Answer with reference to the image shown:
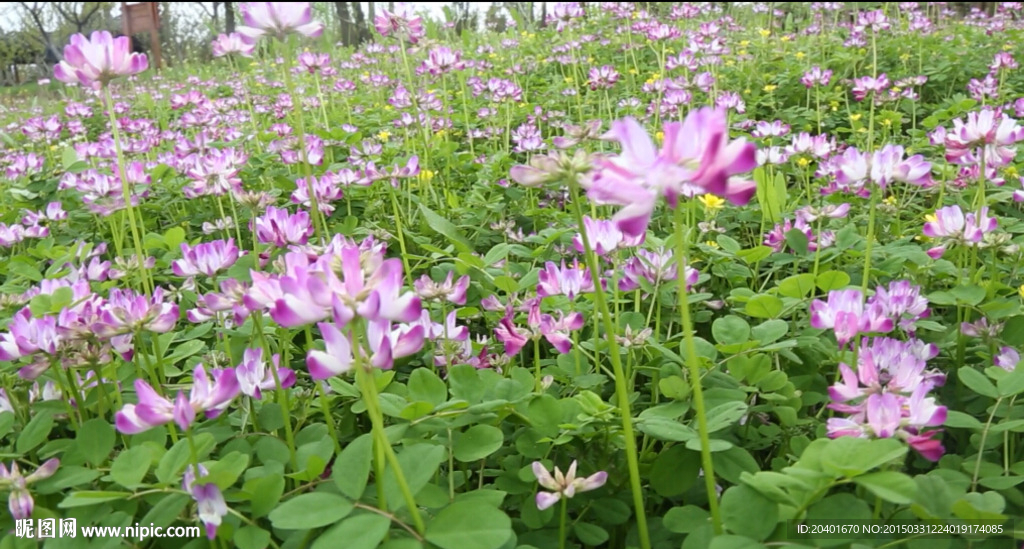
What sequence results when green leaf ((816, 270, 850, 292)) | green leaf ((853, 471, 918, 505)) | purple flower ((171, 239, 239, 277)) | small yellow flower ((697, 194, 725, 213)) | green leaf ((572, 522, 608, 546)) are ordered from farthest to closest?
small yellow flower ((697, 194, 725, 213)) < green leaf ((816, 270, 850, 292)) < purple flower ((171, 239, 239, 277)) < green leaf ((572, 522, 608, 546)) < green leaf ((853, 471, 918, 505))

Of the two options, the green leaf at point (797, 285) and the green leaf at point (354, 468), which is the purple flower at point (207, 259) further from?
the green leaf at point (797, 285)

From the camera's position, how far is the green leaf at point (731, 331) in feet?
5.13

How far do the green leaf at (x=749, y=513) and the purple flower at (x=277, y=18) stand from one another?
1248 mm

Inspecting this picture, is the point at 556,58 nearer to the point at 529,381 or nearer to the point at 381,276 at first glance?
the point at 529,381

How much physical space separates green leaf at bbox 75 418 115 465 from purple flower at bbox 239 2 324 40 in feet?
2.83

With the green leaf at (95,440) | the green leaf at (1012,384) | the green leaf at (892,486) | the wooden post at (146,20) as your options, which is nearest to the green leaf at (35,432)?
the green leaf at (95,440)

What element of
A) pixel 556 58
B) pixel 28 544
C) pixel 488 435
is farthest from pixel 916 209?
pixel 556 58

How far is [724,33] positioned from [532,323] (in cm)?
691

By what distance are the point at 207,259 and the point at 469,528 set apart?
924 mm

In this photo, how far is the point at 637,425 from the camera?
4.28ft

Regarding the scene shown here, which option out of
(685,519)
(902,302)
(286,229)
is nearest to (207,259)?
(286,229)

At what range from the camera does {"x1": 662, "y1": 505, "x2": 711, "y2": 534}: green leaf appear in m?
1.20

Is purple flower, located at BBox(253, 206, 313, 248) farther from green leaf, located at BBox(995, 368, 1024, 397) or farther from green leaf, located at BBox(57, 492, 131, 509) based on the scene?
green leaf, located at BBox(995, 368, 1024, 397)

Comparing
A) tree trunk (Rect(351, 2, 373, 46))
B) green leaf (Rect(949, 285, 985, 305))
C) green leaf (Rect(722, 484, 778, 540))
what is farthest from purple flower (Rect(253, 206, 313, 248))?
tree trunk (Rect(351, 2, 373, 46))
